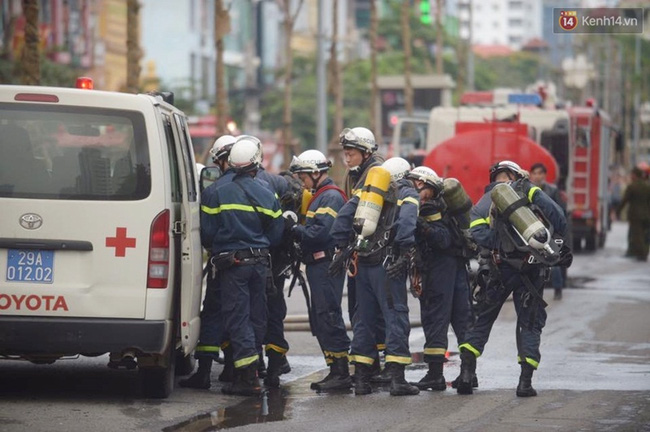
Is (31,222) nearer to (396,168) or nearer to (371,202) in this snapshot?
(371,202)

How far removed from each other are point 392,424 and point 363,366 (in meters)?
1.60

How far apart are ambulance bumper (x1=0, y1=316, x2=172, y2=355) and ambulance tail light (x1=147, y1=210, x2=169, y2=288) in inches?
10.5

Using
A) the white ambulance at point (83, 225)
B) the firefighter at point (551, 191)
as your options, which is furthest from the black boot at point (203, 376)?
the firefighter at point (551, 191)

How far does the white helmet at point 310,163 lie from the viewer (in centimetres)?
1128

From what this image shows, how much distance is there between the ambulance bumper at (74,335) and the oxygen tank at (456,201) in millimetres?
2660

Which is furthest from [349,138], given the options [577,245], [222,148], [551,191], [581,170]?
[577,245]

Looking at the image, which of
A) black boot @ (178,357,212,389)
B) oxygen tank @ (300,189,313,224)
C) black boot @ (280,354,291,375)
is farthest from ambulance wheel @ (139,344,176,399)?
oxygen tank @ (300,189,313,224)

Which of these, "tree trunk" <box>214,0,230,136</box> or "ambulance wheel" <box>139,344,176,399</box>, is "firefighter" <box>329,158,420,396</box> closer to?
"ambulance wheel" <box>139,344,176,399</box>

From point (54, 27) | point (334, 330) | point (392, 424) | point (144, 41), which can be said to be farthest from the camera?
point (144, 41)

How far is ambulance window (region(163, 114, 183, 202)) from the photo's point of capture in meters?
10.1

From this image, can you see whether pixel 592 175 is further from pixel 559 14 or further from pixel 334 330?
pixel 334 330

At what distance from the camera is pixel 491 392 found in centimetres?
1094

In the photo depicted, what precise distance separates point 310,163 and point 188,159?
0.96 m

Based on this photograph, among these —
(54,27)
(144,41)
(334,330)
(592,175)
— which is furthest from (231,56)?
(334,330)
